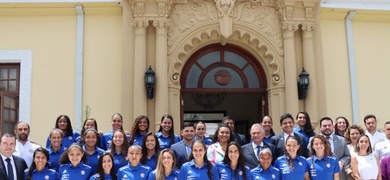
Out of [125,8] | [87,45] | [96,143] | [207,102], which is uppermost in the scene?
[125,8]

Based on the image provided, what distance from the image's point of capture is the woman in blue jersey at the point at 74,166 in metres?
5.64

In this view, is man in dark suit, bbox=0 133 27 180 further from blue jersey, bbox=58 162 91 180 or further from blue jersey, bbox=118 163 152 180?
blue jersey, bbox=118 163 152 180

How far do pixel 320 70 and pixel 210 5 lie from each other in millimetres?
2595

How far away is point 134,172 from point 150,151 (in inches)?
18.1

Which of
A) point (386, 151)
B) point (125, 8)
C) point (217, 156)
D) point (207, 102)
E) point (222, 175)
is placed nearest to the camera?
point (222, 175)

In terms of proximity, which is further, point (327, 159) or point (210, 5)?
point (210, 5)

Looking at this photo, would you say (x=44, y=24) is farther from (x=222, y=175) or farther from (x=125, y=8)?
(x=222, y=175)

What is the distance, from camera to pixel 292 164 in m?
5.74

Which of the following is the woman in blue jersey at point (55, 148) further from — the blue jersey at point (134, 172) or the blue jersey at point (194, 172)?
the blue jersey at point (194, 172)

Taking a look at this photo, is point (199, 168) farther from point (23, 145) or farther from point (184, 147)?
point (23, 145)

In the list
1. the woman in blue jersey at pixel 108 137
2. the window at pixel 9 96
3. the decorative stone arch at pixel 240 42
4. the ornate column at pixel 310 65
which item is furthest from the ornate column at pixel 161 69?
the window at pixel 9 96

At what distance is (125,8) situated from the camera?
966 cm

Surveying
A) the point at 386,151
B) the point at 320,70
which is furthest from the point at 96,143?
the point at 320,70

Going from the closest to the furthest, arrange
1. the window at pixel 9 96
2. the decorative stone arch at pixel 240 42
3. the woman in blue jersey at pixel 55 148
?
1. the woman in blue jersey at pixel 55 148
2. the decorative stone arch at pixel 240 42
3. the window at pixel 9 96
